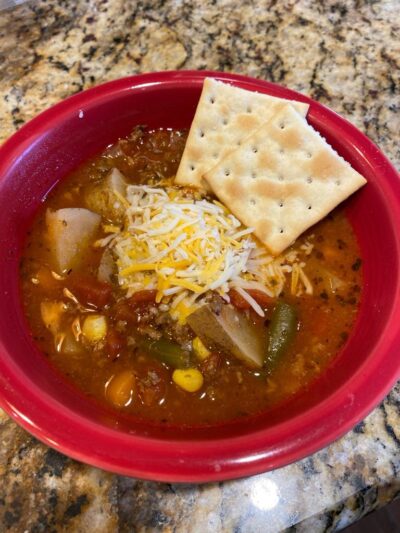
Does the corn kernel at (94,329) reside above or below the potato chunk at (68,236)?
below

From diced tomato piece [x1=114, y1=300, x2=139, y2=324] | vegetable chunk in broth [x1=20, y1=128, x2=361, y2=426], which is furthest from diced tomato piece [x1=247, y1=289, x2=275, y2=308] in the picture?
diced tomato piece [x1=114, y1=300, x2=139, y2=324]

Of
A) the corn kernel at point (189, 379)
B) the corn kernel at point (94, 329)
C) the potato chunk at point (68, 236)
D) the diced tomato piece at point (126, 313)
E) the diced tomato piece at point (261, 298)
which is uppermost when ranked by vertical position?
the potato chunk at point (68, 236)

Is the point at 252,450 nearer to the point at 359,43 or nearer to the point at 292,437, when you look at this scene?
the point at 292,437

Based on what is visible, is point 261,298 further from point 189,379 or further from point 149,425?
point 149,425

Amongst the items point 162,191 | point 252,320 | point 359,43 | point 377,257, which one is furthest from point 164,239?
point 359,43

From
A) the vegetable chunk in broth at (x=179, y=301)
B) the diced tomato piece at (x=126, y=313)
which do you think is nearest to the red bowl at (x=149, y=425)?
the vegetable chunk in broth at (x=179, y=301)

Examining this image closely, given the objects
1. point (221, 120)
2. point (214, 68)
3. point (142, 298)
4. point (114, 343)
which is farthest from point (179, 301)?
point (214, 68)

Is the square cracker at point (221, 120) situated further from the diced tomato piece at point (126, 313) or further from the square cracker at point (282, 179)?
the diced tomato piece at point (126, 313)
